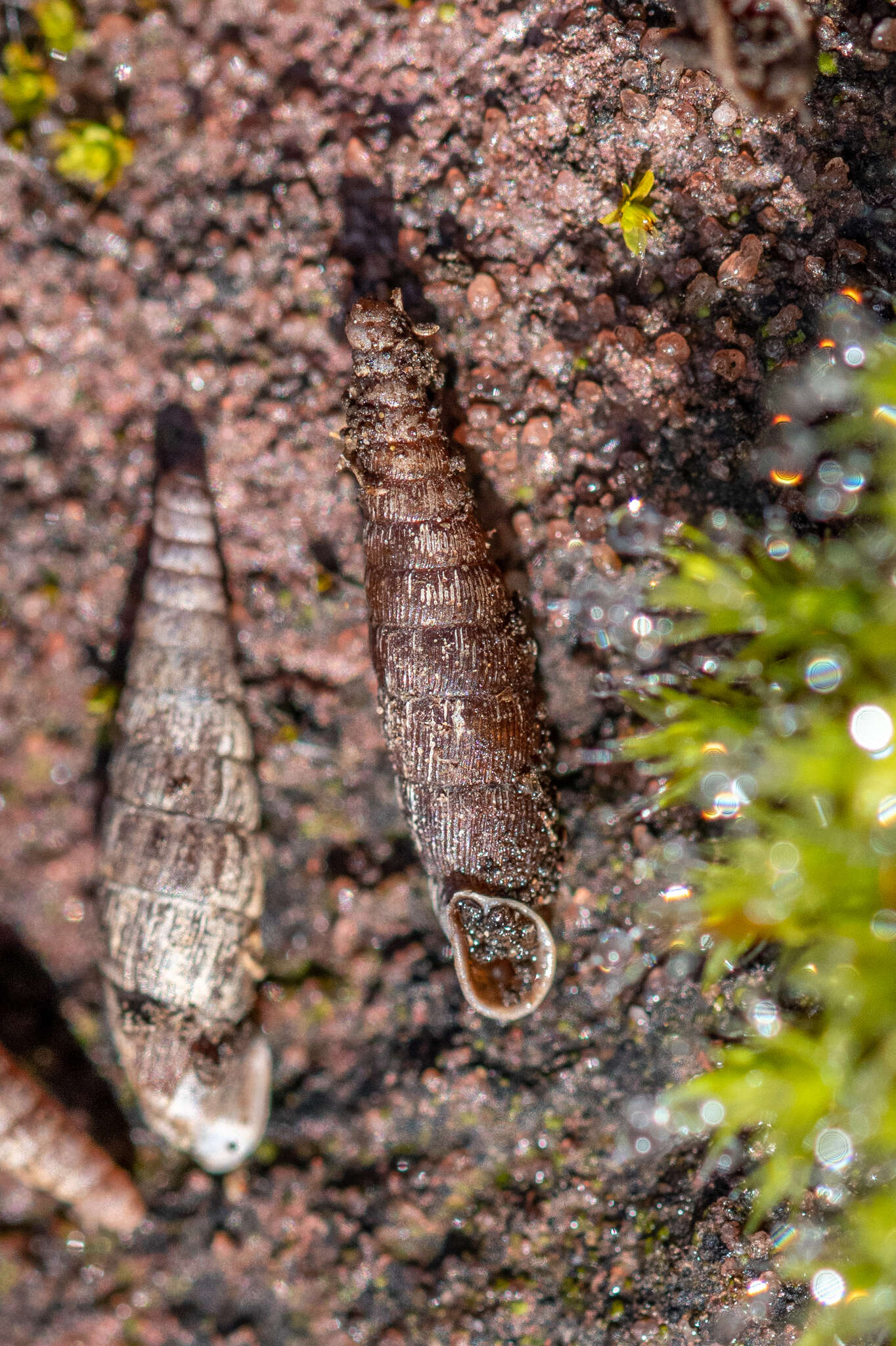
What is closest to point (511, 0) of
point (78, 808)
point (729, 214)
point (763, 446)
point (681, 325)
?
point (729, 214)

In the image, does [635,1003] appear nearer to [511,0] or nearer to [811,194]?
[811,194]

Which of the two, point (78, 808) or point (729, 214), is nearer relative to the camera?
point (729, 214)

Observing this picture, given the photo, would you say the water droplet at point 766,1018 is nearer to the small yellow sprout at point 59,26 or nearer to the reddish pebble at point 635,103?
the reddish pebble at point 635,103

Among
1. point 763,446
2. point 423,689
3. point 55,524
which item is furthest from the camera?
point 55,524

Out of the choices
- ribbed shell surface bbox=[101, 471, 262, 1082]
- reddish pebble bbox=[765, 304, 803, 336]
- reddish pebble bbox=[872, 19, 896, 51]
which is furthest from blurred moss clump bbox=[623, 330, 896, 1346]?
ribbed shell surface bbox=[101, 471, 262, 1082]

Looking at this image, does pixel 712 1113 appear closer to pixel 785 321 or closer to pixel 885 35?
pixel 785 321

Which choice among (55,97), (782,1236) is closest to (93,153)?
(55,97)

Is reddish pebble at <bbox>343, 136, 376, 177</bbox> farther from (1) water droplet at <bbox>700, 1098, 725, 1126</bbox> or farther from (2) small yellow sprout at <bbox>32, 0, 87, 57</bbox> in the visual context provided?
(1) water droplet at <bbox>700, 1098, 725, 1126</bbox>
